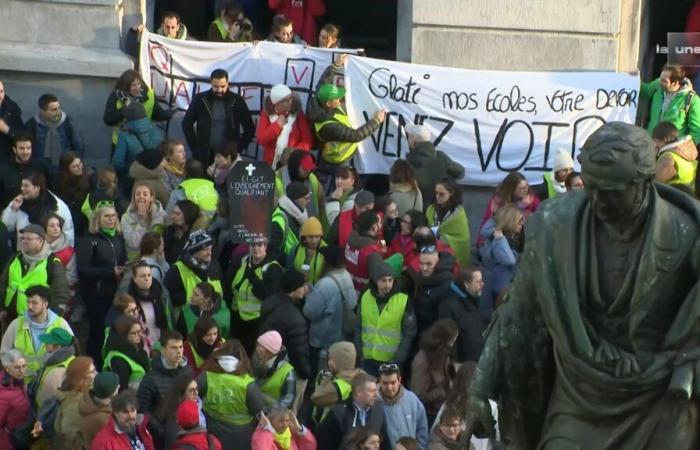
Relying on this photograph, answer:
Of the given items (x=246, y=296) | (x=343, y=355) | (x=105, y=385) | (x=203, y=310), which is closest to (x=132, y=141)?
(x=246, y=296)

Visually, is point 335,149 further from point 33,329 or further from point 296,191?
point 33,329

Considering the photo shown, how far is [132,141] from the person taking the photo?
722 inches

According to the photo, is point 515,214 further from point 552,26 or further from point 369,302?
point 552,26

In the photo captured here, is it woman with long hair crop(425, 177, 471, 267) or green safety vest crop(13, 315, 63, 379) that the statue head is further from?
woman with long hair crop(425, 177, 471, 267)

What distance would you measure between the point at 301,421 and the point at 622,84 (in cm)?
497

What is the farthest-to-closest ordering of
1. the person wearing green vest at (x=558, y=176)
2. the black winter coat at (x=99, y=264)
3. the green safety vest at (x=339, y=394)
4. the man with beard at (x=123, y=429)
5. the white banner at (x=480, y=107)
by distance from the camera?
the white banner at (x=480, y=107) < the person wearing green vest at (x=558, y=176) < the black winter coat at (x=99, y=264) < the green safety vest at (x=339, y=394) < the man with beard at (x=123, y=429)

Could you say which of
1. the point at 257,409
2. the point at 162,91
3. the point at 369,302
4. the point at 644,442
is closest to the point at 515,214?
the point at 369,302

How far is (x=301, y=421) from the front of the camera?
1535cm

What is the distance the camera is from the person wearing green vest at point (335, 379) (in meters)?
15.0

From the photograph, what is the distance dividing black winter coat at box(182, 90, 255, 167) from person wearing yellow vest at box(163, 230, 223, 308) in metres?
2.34

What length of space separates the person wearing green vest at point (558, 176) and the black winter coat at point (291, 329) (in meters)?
2.45

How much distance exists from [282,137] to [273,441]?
4144mm

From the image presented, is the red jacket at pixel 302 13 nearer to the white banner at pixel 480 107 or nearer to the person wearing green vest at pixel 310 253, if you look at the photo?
the white banner at pixel 480 107

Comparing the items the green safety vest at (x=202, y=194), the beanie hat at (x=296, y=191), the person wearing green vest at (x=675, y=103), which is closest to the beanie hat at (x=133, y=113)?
the green safety vest at (x=202, y=194)
